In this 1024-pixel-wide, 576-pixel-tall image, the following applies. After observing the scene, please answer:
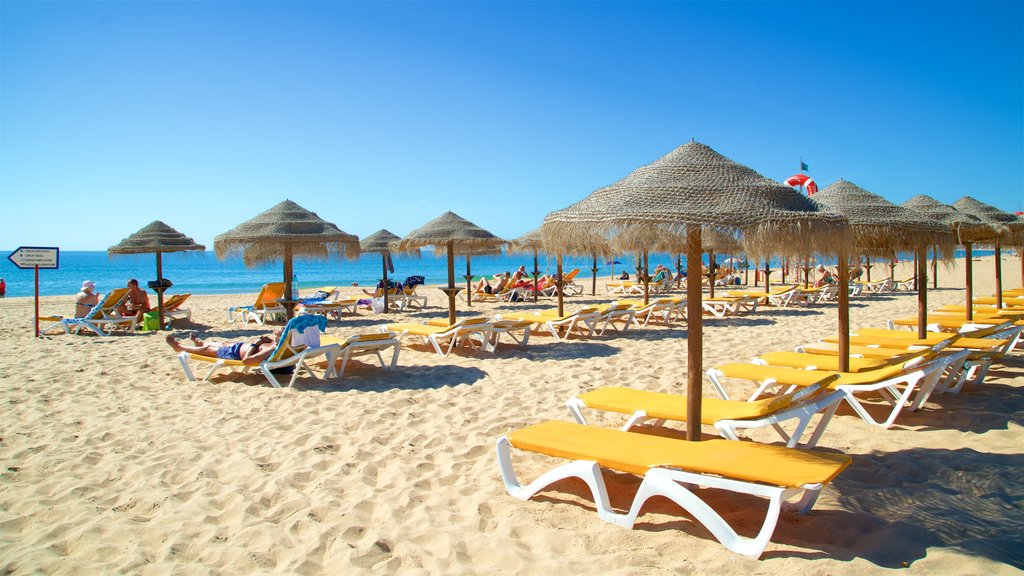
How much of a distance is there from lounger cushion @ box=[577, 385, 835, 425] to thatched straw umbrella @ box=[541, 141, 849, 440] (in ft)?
0.73

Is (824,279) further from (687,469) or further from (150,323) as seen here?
(150,323)

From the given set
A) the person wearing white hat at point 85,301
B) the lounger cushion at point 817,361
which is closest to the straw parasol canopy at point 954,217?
the lounger cushion at point 817,361

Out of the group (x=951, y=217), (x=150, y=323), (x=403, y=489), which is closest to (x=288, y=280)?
(x=150, y=323)

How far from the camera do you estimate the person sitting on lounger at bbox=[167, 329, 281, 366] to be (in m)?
5.99

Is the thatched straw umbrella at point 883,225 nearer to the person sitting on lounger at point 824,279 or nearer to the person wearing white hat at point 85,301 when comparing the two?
the person sitting on lounger at point 824,279

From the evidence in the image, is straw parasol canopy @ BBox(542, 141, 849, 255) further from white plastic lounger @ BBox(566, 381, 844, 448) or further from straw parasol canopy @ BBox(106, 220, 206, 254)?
straw parasol canopy @ BBox(106, 220, 206, 254)

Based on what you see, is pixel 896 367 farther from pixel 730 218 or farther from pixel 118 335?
pixel 118 335

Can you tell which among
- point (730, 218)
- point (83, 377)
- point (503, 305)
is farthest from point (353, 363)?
point (503, 305)

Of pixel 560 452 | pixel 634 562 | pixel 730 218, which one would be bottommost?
pixel 634 562

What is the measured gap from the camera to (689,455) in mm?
2850

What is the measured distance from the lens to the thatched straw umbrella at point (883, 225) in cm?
509

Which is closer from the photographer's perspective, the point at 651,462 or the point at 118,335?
the point at 651,462

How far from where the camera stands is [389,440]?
4152 mm

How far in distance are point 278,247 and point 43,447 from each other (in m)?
6.53
